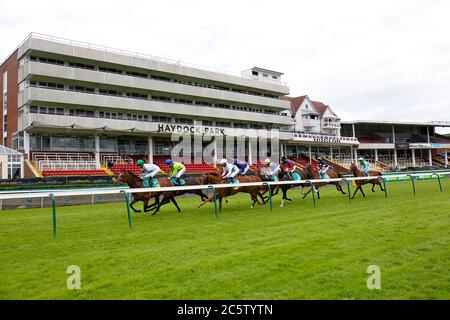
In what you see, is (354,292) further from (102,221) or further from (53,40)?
(53,40)

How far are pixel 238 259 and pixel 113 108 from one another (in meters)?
29.8

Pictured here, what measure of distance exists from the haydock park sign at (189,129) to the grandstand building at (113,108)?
0.31ft

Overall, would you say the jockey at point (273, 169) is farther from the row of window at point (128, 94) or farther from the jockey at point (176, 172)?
the row of window at point (128, 94)

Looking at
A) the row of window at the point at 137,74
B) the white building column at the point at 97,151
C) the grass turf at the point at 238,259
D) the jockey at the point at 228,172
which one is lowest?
the grass turf at the point at 238,259

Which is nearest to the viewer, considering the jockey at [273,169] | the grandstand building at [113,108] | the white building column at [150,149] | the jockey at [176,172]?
the jockey at [176,172]

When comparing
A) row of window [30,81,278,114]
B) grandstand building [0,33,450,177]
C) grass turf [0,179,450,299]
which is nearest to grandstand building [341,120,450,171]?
grandstand building [0,33,450,177]

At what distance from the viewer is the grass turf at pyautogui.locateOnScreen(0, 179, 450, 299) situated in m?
4.11

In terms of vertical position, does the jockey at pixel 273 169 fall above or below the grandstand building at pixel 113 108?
below

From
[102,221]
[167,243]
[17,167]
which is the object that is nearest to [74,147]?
[17,167]

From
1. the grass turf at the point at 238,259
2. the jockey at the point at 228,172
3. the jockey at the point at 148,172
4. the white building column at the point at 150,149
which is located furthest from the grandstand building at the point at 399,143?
the grass turf at the point at 238,259

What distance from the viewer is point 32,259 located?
6.02 m

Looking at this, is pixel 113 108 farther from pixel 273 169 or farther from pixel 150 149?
pixel 273 169

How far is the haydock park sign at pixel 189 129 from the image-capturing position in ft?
113

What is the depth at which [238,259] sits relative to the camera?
5473 mm
